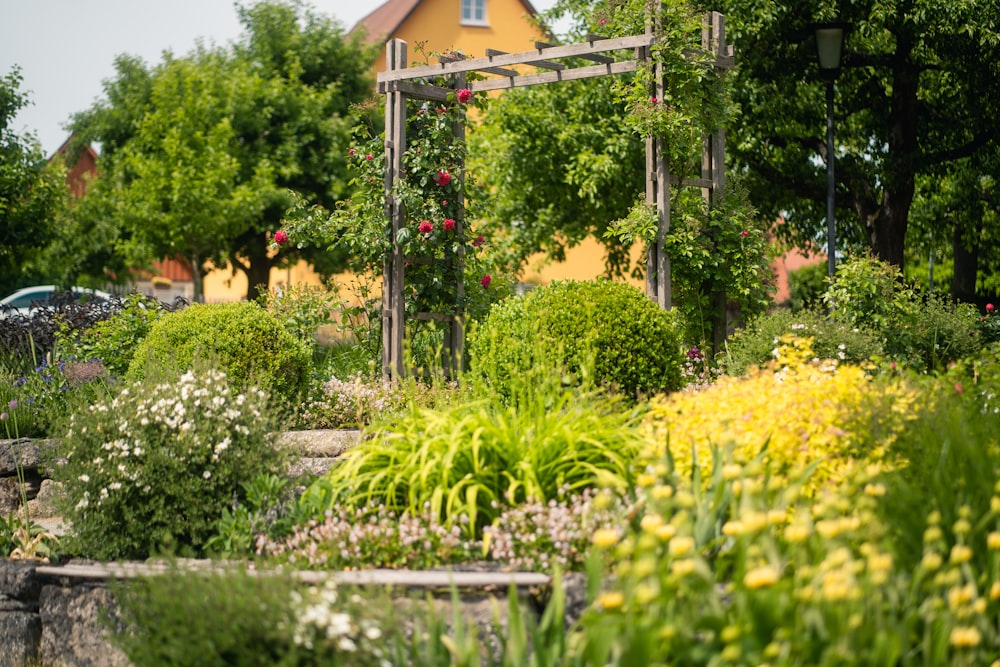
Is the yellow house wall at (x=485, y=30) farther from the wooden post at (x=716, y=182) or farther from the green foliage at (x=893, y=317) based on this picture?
the green foliage at (x=893, y=317)

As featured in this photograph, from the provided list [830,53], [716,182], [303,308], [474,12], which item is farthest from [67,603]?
[474,12]

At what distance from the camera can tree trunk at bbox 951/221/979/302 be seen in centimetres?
1741

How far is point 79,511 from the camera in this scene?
5.25m

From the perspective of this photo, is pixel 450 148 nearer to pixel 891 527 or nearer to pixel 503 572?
pixel 503 572

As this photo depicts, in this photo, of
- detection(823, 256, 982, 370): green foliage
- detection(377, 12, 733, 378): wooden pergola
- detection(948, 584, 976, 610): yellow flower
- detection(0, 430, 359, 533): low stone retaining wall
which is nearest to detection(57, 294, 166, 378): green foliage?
detection(0, 430, 359, 533): low stone retaining wall

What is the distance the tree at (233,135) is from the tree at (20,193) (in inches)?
Result: 85.6

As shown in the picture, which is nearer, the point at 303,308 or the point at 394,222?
the point at 394,222

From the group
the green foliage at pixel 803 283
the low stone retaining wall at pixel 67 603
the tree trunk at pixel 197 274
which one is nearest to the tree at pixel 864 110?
the green foliage at pixel 803 283

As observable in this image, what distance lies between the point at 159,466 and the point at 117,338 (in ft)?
15.5

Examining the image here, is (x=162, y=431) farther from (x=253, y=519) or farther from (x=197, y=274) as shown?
(x=197, y=274)

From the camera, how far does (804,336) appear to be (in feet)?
27.5

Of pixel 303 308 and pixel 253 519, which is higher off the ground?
pixel 303 308

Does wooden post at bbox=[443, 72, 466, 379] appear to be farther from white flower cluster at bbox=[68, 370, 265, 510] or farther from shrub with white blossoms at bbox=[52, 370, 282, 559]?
shrub with white blossoms at bbox=[52, 370, 282, 559]

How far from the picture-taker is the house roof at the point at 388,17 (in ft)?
93.5
